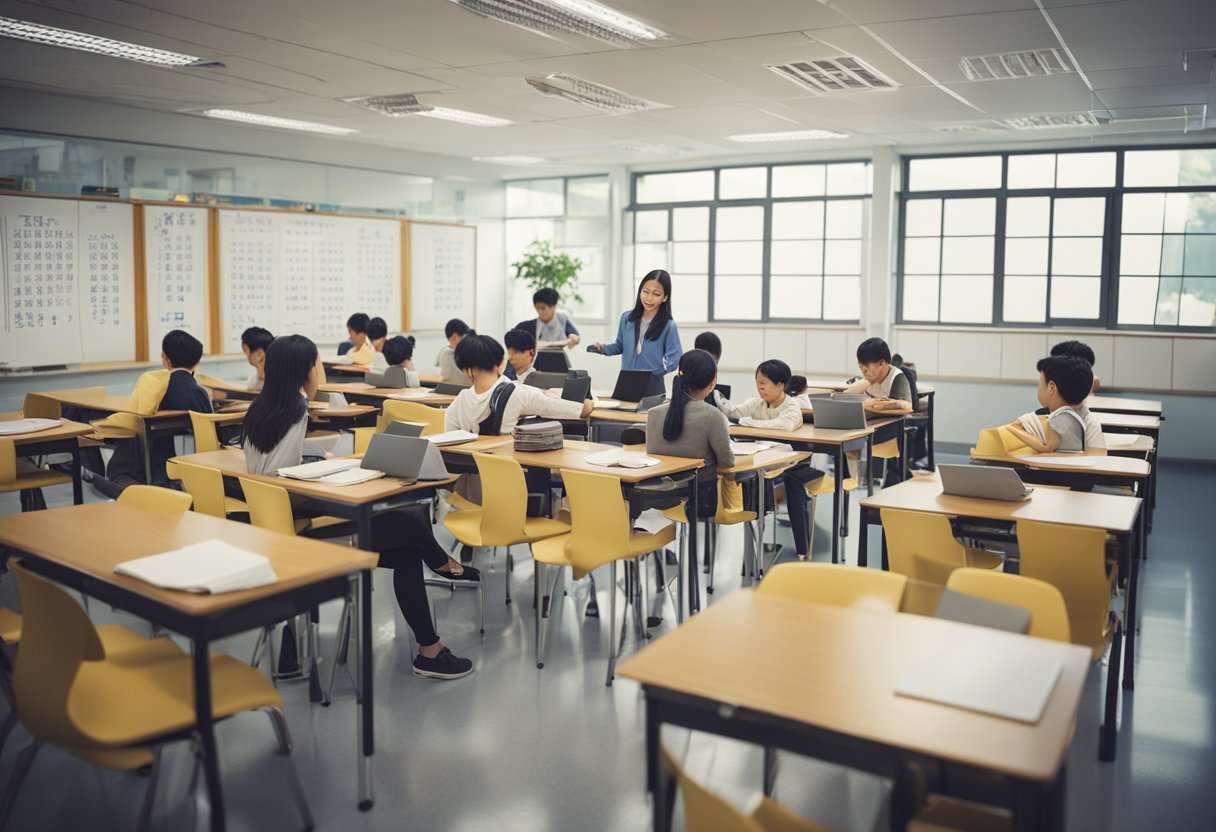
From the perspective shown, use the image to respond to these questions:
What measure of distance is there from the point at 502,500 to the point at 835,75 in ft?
12.0

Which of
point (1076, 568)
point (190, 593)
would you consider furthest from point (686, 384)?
point (190, 593)

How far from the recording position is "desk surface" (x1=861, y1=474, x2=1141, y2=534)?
10.7 feet

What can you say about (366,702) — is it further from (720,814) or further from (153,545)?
(720,814)

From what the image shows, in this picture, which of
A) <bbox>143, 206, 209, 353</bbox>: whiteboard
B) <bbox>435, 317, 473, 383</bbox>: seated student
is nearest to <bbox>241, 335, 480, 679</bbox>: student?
<bbox>435, 317, 473, 383</bbox>: seated student

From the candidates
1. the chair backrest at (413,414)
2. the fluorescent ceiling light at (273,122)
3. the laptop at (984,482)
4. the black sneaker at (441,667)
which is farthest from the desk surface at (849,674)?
the fluorescent ceiling light at (273,122)

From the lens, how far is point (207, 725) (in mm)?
2424

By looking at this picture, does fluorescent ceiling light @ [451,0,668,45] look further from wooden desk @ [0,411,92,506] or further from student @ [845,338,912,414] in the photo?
wooden desk @ [0,411,92,506]

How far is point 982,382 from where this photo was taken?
950 centimetres

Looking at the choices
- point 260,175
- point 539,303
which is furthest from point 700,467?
point 260,175

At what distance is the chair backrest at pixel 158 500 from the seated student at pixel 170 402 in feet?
8.32

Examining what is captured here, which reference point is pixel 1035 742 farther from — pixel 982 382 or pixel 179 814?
pixel 982 382

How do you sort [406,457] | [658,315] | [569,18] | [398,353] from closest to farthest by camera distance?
[406,457]
[569,18]
[658,315]
[398,353]

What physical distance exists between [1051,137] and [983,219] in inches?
38.5

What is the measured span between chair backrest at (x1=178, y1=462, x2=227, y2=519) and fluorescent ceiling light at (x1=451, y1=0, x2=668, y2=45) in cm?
240
